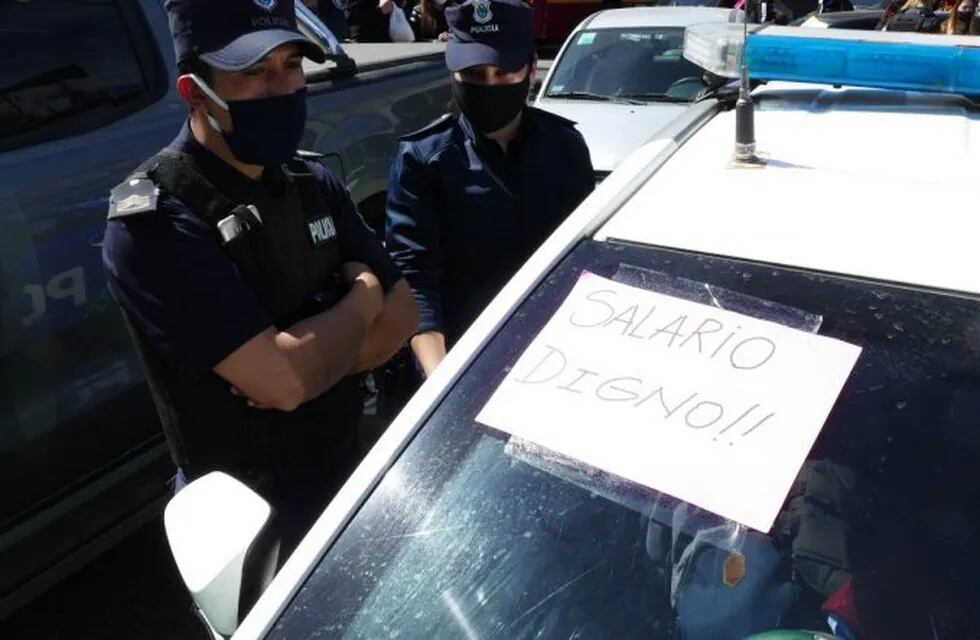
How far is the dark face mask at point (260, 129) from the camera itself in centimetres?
188

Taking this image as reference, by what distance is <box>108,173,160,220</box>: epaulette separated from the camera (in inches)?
66.5

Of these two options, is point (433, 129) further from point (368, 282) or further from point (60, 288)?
point (60, 288)

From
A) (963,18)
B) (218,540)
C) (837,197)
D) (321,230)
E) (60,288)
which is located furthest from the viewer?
(963,18)

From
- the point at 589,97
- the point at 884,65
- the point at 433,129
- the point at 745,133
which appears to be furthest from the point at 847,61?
the point at 589,97

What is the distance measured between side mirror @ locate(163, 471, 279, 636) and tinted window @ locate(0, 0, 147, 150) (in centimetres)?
169

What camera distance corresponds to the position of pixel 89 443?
2.73 m

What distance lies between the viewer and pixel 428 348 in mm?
2242

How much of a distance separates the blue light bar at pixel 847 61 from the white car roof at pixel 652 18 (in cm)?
444

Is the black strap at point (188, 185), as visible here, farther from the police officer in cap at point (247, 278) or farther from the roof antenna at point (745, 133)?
the roof antenna at point (745, 133)

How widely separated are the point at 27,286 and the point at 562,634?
1.92m

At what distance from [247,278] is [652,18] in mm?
5248

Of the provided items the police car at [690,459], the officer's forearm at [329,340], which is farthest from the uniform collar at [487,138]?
the police car at [690,459]

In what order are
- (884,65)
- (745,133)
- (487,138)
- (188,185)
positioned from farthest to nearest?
1. (487,138)
2. (884,65)
3. (188,185)
4. (745,133)

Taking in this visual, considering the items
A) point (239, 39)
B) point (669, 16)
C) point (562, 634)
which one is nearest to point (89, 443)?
point (239, 39)
